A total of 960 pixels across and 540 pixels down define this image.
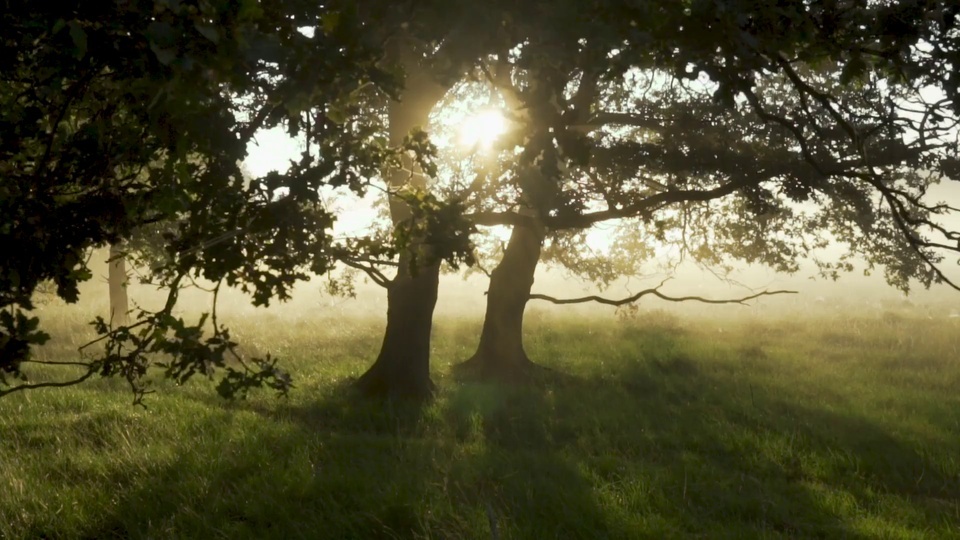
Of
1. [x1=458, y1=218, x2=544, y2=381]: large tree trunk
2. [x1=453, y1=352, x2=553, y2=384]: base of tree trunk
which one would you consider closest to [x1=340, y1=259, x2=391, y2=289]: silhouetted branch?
[x1=453, y1=352, x2=553, y2=384]: base of tree trunk

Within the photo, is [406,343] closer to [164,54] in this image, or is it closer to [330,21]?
[330,21]

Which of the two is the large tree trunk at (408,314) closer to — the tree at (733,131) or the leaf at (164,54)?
the tree at (733,131)

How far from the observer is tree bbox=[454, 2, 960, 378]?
509 cm

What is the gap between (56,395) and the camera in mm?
11500

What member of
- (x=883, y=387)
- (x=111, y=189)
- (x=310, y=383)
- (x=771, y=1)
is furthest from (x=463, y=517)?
(x=883, y=387)

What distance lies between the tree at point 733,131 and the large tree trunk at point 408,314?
1.87 metres

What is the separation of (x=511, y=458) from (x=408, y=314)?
5.06m

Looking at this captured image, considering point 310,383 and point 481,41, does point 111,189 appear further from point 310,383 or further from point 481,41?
point 310,383

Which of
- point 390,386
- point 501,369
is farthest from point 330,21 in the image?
point 501,369

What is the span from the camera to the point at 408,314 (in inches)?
516

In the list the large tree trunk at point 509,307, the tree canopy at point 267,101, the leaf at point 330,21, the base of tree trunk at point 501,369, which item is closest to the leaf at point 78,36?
the tree canopy at point 267,101

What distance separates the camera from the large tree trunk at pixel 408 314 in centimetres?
1272

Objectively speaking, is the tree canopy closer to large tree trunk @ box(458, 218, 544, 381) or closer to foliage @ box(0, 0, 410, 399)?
foliage @ box(0, 0, 410, 399)

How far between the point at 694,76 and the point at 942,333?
21.2 m
